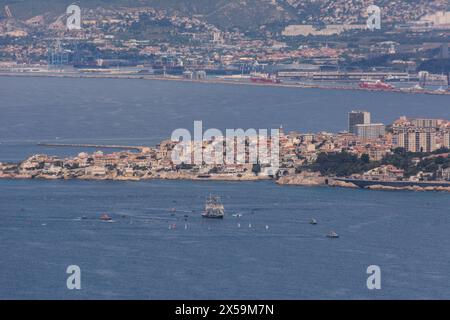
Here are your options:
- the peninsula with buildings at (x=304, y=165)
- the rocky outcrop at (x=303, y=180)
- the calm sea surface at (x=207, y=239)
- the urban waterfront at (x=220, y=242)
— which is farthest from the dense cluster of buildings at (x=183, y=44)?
the urban waterfront at (x=220, y=242)

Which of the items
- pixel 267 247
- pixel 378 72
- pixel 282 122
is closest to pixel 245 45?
pixel 378 72

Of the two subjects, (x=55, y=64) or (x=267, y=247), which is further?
(x=55, y=64)

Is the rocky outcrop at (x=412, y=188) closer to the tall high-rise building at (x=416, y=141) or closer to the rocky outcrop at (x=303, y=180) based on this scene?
the rocky outcrop at (x=303, y=180)

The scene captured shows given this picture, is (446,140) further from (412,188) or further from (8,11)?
(8,11)

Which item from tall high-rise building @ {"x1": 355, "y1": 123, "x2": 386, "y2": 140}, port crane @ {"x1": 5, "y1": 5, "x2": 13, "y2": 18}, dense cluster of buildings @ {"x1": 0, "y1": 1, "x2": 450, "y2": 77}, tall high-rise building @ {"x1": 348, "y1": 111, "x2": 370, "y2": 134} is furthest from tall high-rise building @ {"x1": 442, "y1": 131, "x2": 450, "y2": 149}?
port crane @ {"x1": 5, "y1": 5, "x2": 13, "y2": 18}

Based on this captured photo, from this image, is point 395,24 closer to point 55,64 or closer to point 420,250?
point 55,64

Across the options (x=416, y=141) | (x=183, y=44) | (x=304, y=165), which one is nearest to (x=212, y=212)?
(x=304, y=165)
